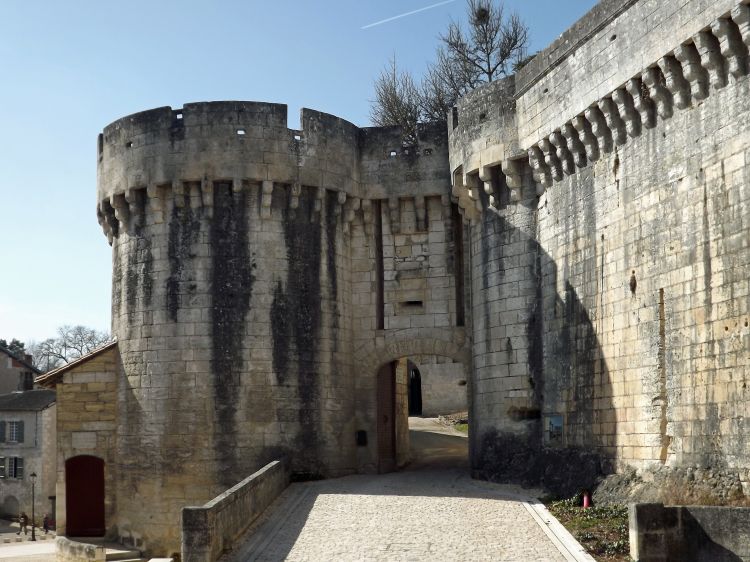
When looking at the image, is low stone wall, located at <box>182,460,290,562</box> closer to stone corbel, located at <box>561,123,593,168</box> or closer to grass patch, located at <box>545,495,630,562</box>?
grass patch, located at <box>545,495,630,562</box>

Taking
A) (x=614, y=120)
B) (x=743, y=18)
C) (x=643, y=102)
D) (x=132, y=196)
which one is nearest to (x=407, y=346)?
(x=132, y=196)

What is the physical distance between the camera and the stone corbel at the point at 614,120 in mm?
14000

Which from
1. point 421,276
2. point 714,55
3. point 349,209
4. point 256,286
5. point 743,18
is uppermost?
point 743,18

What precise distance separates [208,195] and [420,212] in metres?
4.23

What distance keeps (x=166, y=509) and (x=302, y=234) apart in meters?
5.55

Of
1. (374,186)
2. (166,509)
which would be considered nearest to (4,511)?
(166,509)

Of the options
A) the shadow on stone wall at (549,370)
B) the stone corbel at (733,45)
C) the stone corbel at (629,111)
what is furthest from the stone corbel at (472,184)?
the stone corbel at (733,45)

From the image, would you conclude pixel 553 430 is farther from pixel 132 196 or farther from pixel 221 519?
pixel 132 196

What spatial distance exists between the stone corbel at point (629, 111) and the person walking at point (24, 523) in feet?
78.8

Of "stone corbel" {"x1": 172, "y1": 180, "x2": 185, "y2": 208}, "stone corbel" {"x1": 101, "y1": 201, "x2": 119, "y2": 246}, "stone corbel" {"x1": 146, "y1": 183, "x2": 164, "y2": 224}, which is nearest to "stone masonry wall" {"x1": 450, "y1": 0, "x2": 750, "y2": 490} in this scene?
"stone corbel" {"x1": 172, "y1": 180, "x2": 185, "y2": 208}

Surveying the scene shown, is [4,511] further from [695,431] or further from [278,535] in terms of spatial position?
[695,431]

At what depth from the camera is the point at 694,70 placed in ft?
39.9

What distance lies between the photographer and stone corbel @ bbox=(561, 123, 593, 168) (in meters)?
15.0

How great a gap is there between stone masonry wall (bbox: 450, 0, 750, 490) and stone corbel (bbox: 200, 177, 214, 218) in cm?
457
